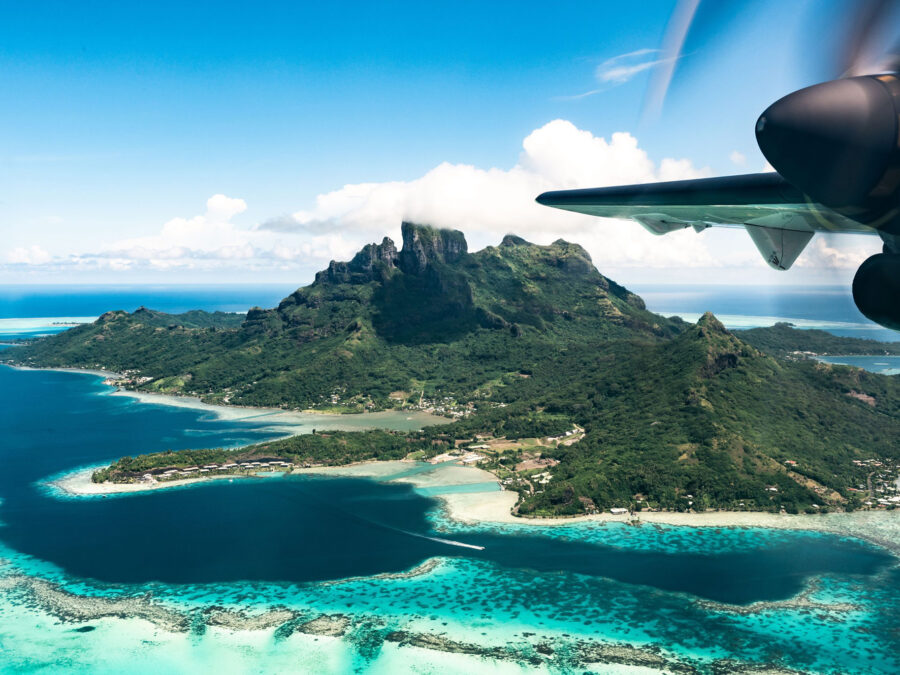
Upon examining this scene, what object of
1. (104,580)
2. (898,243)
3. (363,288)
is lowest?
(104,580)

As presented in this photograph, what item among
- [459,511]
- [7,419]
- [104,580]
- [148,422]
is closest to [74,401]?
[7,419]

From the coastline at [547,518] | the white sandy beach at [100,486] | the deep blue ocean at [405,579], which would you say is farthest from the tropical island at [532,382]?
the deep blue ocean at [405,579]

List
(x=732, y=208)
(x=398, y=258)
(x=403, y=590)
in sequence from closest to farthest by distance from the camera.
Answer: (x=732, y=208)
(x=403, y=590)
(x=398, y=258)

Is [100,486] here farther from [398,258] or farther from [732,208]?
[398,258]

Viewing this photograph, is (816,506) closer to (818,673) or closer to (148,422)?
(818,673)

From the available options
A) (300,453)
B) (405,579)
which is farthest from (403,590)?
(300,453)

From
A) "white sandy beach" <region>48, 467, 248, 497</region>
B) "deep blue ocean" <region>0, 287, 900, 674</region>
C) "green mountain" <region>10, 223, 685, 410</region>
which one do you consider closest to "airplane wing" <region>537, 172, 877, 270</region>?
"deep blue ocean" <region>0, 287, 900, 674</region>
